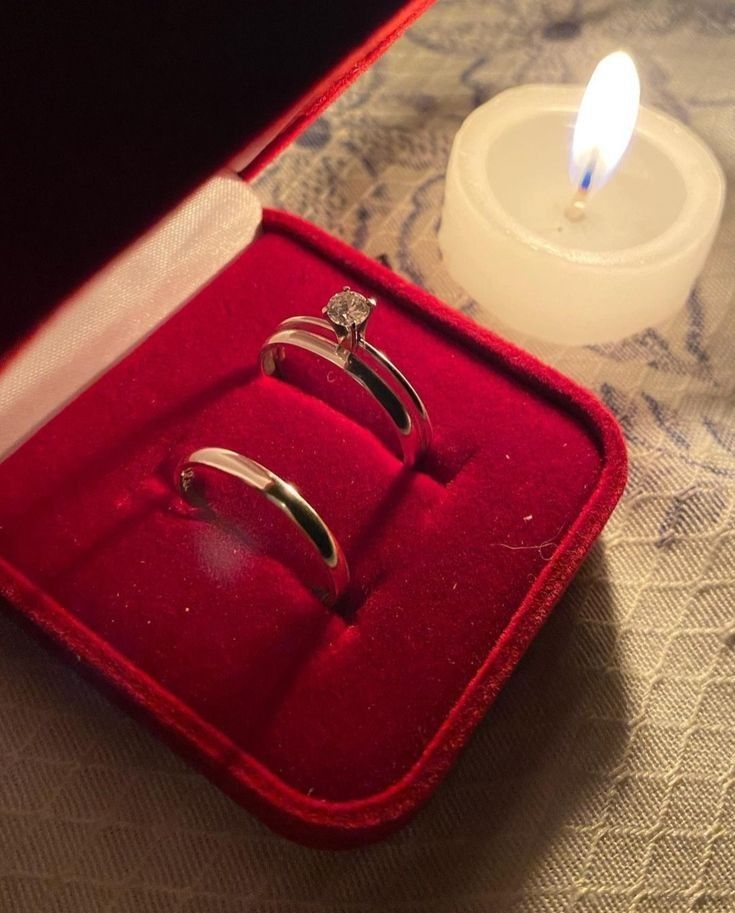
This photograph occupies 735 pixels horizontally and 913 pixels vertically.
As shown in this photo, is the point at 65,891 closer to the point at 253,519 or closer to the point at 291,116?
the point at 253,519

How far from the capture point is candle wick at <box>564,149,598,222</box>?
454 mm

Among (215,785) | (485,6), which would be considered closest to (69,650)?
(215,785)

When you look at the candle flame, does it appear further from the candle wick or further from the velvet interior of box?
the velvet interior of box

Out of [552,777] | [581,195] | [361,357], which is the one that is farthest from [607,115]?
[552,777]

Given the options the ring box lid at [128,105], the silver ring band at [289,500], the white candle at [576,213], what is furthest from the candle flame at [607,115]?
the silver ring band at [289,500]

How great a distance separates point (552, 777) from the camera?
363 mm

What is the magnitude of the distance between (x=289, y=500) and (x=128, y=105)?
0.54 ft

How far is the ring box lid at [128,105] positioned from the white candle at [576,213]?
9 cm

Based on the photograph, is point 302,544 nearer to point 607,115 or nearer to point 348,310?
point 348,310

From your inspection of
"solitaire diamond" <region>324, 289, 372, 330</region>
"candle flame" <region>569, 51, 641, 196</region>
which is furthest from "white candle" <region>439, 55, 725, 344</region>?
"solitaire diamond" <region>324, 289, 372, 330</region>

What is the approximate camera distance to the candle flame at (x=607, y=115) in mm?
428

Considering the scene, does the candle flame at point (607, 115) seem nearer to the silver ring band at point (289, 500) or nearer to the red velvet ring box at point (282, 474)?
the red velvet ring box at point (282, 474)

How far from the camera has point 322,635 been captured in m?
0.36

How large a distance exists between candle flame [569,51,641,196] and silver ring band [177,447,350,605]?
242 mm
